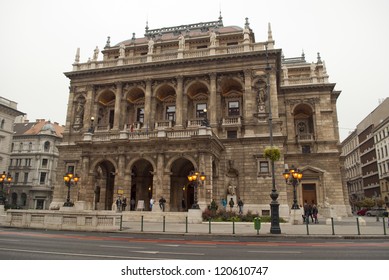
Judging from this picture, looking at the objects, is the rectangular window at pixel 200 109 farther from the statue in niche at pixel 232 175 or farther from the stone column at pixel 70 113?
the stone column at pixel 70 113

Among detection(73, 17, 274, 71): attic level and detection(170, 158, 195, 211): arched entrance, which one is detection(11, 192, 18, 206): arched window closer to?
detection(73, 17, 274, 71): attic level

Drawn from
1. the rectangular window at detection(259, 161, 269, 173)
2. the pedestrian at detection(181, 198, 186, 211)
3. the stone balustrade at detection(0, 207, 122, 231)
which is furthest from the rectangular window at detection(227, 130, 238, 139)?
the stone balustrade at detection(0, 207, 122, 231)

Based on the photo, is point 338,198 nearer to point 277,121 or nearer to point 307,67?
point 277,121

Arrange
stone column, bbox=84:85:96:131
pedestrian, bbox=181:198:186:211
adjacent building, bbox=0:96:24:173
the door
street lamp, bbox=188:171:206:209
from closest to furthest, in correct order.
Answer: street lamp, bbox=188:171:206:209, pedestrian, bbox=181:198:186:211, the door, stone column, bbox=84:85:96:131, adjacent building, bbox=0:96:24:173

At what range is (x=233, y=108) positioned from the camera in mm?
37906

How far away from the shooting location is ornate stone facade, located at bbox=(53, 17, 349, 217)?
31.5m

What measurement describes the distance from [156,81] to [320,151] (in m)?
24.2

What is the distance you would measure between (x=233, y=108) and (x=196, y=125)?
18.9 ft

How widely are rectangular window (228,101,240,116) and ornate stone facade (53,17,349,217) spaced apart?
0.14 meters

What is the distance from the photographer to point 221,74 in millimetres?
36906

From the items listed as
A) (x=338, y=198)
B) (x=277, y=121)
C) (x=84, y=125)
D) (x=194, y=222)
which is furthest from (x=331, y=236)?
(x=84, y=125)

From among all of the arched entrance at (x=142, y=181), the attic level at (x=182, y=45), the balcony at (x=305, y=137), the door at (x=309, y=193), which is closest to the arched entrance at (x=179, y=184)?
the arched entrance at (x=142, y=181)

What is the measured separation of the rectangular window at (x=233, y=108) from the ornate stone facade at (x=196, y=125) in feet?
0.45

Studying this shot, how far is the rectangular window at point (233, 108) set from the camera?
123 ft
